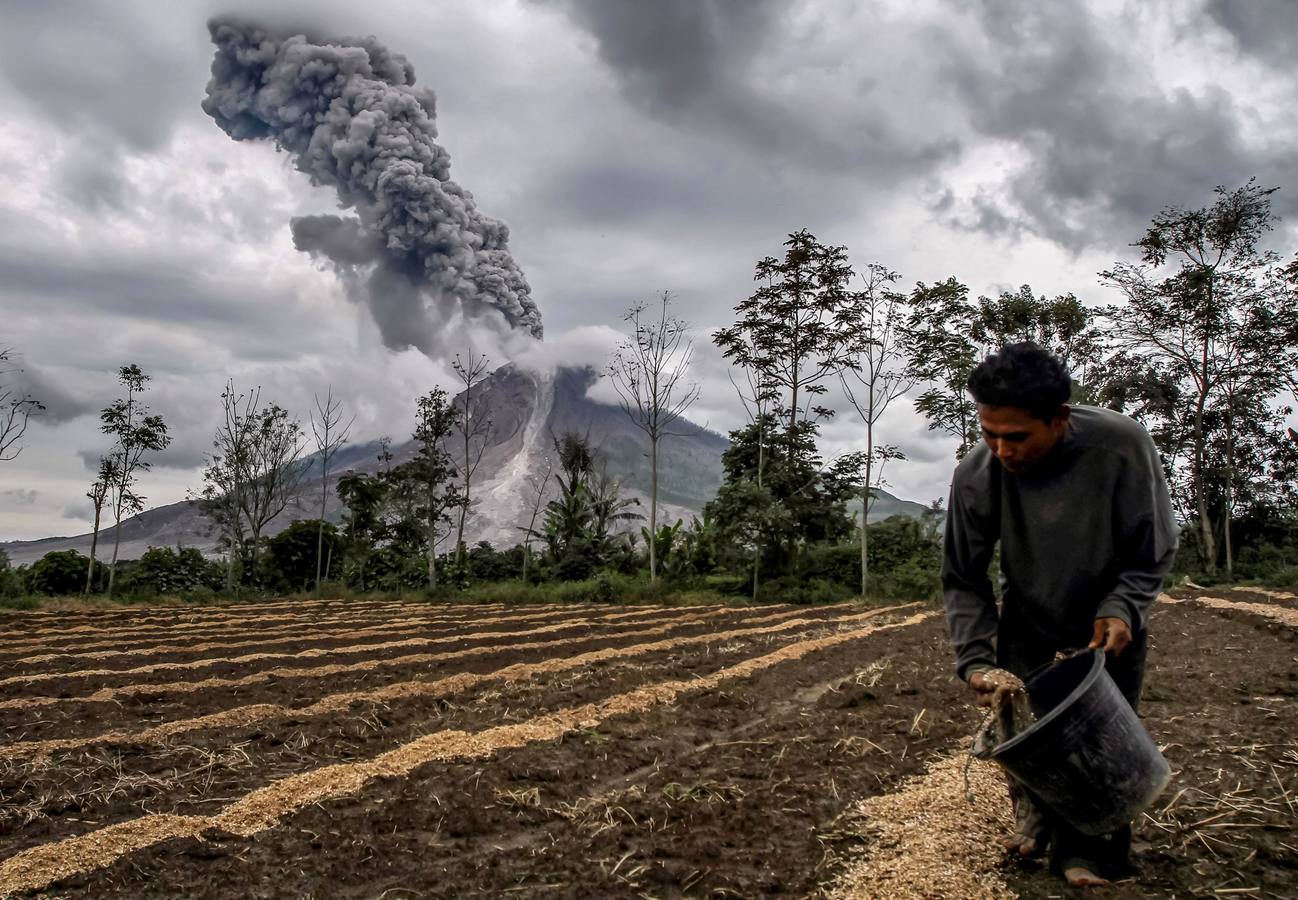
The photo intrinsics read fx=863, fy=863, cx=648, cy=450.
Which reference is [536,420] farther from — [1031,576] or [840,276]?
[1031,576]

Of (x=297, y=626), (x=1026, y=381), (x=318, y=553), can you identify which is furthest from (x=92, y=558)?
(x=1026, y=381)

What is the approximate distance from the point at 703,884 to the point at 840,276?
18170 mm

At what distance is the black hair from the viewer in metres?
1.98

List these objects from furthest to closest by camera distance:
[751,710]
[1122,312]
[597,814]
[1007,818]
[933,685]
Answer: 1. [1122,312]
2. [933,685]
3. [751,710]
4. [597,814]
5. [1007,818]

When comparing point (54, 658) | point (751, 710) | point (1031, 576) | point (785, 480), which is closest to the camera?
point (1031, 576)

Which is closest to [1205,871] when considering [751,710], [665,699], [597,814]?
[597,814]

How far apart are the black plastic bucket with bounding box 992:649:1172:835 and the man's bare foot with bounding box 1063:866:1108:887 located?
0.17 m

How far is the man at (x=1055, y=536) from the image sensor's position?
2.01 m

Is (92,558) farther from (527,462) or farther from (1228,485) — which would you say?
(527,462)

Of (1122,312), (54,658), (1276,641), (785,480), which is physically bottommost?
(54,658)

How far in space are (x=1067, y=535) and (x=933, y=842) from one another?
3.21 ft

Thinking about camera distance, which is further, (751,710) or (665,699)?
(665,699)

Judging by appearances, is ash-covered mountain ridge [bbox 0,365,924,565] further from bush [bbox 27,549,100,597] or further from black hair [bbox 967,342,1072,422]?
black hair [bbox 967,342,1072,422]

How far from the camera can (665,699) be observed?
201 inches
